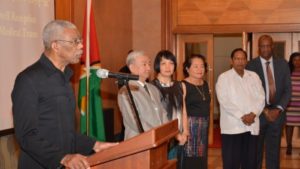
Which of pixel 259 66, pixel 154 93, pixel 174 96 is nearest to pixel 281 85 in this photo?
pixel 259 66

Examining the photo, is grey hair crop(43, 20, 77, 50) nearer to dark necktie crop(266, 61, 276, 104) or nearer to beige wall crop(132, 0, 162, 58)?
dark necktie crop(266, 61, 276, 104)

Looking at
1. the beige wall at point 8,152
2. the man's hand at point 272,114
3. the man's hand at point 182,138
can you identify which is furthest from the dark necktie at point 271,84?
the beige wall at point 8,152

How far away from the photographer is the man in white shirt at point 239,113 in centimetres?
463

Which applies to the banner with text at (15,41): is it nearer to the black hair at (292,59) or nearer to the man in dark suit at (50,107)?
the man in dark suit at (50,107)

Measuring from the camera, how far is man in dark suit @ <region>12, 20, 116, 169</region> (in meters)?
2.03

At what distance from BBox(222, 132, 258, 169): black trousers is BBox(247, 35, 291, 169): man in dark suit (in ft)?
0.97

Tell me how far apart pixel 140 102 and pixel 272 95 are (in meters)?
2.19

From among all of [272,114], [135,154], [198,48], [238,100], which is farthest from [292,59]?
[135,154]

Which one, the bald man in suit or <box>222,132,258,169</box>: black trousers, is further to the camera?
<box>222,132,258,169</box>: black trousers

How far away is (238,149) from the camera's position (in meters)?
4.70

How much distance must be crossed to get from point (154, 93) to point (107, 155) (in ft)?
6.01

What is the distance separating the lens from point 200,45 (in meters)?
7.78

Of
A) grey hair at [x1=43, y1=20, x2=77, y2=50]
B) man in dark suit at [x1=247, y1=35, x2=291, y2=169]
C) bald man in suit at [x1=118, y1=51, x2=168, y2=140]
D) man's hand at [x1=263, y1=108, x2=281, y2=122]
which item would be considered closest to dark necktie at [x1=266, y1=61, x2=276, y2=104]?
man in dark suit at [x1=247, y1=35, x2=291, y2=169]

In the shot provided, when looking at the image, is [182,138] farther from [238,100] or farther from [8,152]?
[8,152]
